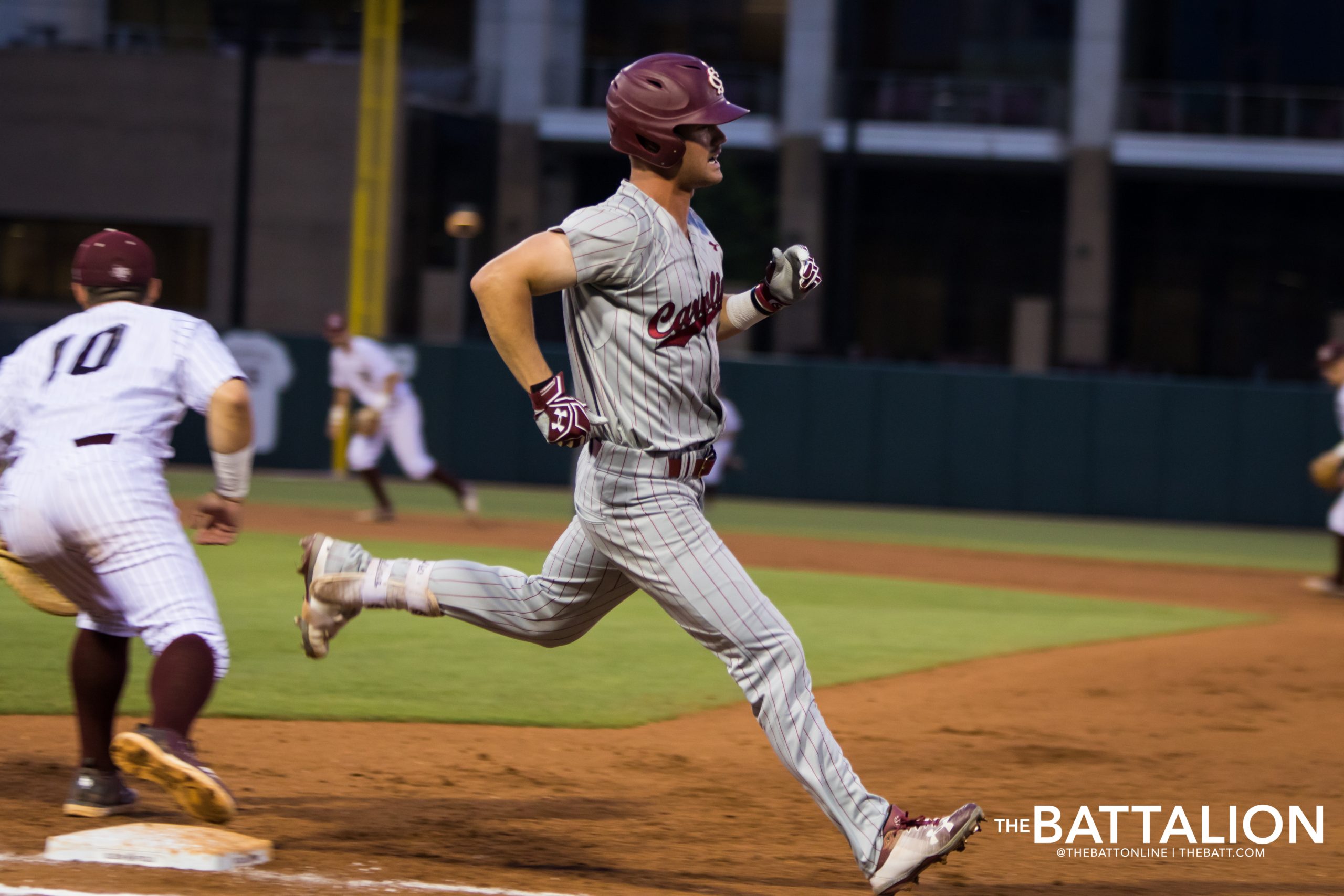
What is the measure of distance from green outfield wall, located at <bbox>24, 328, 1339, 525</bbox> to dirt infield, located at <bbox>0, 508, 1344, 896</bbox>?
36.0 feet

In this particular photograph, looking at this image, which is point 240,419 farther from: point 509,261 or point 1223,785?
point 1223,785

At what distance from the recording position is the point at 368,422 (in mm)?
14719

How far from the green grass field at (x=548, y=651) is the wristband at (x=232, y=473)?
2.44 m

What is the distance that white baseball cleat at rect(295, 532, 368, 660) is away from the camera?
441cm

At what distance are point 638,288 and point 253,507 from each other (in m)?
13.2

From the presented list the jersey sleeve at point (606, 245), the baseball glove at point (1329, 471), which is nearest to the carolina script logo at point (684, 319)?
the jersey sleeve at point (606, 245)

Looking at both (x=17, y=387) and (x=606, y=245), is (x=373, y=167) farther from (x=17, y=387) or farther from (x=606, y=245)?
(x=606, y=245)

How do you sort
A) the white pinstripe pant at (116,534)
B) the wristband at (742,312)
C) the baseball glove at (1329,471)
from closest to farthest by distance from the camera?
the white pinstripe pant at (116,534) → the wristband at (742,312) → the baseball glove at (1329,471)

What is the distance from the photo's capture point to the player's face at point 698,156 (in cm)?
423

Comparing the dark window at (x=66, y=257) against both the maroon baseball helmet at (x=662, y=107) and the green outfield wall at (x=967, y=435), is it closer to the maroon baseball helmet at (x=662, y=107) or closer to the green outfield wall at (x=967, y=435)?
the green outfield wall at (x=967, y=435)

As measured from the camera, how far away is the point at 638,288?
4102 millimetres

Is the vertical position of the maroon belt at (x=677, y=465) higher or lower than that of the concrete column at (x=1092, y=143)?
lower

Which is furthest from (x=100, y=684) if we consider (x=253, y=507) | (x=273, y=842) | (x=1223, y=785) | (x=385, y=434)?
(x=253, y=507)

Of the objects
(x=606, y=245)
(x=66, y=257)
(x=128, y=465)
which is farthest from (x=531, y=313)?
(x=66, y=257)
